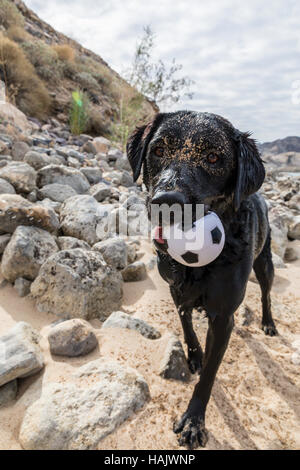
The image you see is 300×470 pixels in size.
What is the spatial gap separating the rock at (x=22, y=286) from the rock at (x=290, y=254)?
14.1 ft

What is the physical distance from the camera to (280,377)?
2590 millimetres

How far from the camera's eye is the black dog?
1.76 m

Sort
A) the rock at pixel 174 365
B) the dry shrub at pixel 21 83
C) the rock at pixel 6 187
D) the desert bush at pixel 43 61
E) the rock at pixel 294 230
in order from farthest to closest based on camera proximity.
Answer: the desert bush at pixel 43 61
the dry shrub at pixel 21 83
the rock at pixel 294 230
the rock at pixel 6 187
the rock at pixel 174 365

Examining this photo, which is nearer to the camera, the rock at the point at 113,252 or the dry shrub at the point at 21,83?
the rock at the point at 113,252

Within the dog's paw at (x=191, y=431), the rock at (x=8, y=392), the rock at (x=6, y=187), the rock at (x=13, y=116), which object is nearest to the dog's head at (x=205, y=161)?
the dog's paw at (x=191, y=431)

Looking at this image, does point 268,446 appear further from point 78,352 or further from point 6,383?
point 6,383

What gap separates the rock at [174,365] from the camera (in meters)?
2.34

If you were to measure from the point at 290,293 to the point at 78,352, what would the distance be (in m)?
3.09

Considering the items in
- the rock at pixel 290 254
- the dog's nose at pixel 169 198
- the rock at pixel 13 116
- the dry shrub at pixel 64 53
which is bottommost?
the rock at pixel 290 254

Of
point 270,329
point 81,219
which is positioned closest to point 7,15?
point 81,219

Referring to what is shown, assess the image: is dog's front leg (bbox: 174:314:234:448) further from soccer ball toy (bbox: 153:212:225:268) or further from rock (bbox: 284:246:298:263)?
rock (bbox: 284:246:298:263)

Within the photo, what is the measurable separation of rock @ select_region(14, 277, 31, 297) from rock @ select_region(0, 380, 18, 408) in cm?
115

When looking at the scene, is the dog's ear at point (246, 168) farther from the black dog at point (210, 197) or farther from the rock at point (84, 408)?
the rock at point (84, 408)

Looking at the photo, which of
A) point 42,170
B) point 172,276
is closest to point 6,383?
point 172,276
